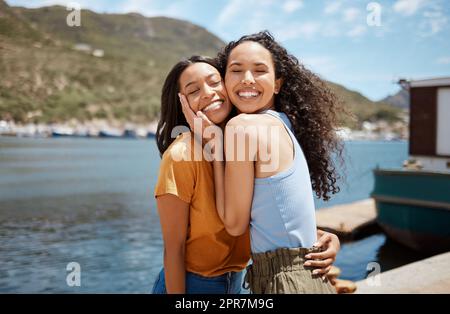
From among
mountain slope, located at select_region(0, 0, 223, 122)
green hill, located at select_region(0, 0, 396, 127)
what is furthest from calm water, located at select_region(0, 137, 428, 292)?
mountain slope, located at select_region(0, 0, 223, 122)

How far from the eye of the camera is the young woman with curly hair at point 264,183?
1.94 meters

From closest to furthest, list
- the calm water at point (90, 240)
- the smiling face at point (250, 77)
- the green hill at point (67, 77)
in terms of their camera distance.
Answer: the smiling face at point (250, 77)
the calm water at point (90, 240)
the green hill at point (67, 77)

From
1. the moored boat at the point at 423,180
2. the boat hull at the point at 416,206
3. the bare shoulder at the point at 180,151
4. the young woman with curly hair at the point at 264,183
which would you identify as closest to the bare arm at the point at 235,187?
the young woman with curly hair at the point at 264,183

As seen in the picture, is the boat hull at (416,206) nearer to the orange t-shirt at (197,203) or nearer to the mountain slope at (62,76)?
the orange t-shirt at (197,203)

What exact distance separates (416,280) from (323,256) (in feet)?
16.9

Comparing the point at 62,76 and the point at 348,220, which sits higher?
the point at 62,76

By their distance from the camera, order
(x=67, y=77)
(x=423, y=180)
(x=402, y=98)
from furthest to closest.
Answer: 1. (x=67, y=77)
2. (x=402, y=98)
3. (x=423, y=180)

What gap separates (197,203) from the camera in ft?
6.98

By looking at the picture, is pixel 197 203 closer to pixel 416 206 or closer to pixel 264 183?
pixel 264 183

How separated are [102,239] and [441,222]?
11840mm

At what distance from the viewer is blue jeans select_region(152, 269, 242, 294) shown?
2201mm

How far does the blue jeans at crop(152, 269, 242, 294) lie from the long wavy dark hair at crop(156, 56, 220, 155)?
0.71m

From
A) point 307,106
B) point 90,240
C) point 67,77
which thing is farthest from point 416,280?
point 67,77

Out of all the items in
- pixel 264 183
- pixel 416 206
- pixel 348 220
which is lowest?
pixel 348 220
